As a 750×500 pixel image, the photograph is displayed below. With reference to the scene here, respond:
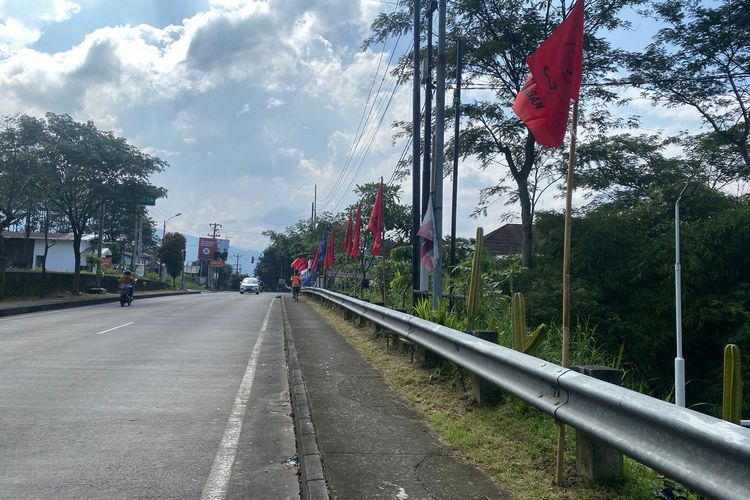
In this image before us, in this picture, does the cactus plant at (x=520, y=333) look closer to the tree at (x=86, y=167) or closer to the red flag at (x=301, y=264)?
the tree at (x=86, y=167)

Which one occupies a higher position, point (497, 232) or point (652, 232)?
point (497, 232)

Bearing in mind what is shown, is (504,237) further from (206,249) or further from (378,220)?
(206,249)

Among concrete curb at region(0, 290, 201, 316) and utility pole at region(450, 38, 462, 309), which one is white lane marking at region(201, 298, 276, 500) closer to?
utility pole at region(450, 38, 462, 309)

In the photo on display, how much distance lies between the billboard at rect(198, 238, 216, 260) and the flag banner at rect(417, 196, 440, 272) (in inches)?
3431

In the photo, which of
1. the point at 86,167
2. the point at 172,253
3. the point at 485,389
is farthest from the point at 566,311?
the point at 172,253

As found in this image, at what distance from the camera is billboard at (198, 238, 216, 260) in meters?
97.8

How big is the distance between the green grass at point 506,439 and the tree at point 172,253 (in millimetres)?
76065

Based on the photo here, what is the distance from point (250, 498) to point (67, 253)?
234 ft

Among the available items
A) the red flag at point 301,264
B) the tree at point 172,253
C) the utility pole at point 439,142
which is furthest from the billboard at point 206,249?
the utility pole at point 439,142

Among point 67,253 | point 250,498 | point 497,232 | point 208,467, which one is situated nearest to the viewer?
point 250,498

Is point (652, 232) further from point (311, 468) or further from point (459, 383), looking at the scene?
point (311, 468)

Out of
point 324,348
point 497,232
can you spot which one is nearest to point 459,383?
point 324,348

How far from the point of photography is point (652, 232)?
1573cm

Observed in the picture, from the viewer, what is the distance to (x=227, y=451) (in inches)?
225
